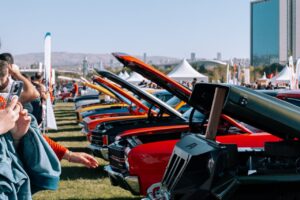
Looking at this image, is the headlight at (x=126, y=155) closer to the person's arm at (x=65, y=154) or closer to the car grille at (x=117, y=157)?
the car grille at (x=117, y=157)

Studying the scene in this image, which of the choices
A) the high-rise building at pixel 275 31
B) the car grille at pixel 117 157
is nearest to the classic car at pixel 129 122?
the car grille at pixel 117 157

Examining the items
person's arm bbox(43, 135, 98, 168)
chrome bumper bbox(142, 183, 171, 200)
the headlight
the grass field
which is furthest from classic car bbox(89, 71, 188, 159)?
person's arm bbox(43, 135, 98, 168)

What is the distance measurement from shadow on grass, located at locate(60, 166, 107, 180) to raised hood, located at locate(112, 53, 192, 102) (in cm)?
265

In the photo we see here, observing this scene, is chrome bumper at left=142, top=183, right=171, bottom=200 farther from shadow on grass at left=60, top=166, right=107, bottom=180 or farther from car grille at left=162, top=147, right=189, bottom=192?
shadow on grass at left=60, top=166, right=107, bottom=180

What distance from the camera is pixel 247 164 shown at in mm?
4230

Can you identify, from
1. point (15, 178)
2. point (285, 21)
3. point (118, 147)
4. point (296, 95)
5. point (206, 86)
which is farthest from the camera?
point (285, 21)

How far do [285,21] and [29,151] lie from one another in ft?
→ 533

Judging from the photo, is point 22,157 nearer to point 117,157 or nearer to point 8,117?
point 8,117

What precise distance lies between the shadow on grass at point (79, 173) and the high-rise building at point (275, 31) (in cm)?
14512

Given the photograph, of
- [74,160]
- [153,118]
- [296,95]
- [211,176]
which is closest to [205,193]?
[211,176]

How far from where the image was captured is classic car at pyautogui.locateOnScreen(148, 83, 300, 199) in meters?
3.74

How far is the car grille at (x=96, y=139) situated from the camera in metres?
10.6

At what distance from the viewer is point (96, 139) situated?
10836mm

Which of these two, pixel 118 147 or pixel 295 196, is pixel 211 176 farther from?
pixel 118 147
